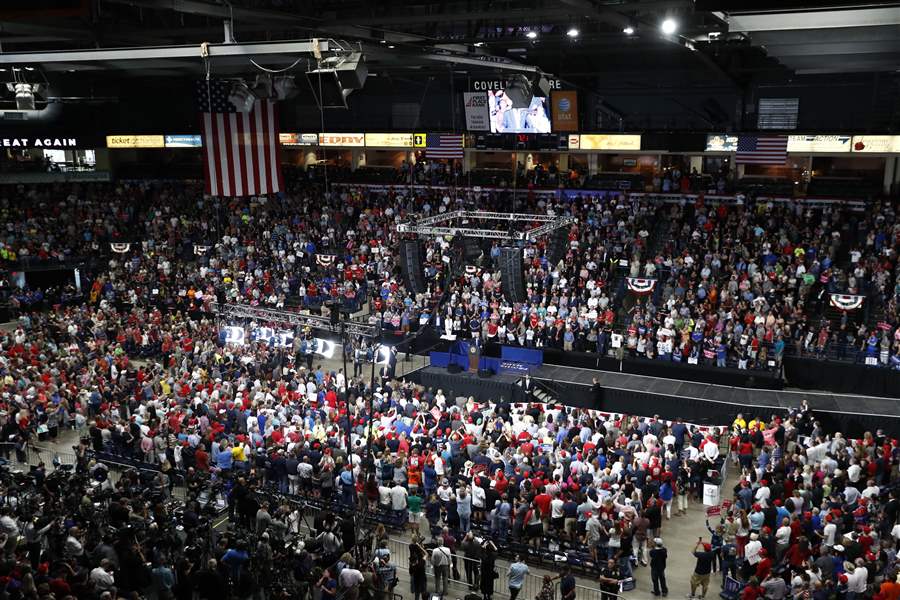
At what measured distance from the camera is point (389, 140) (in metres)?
34.4

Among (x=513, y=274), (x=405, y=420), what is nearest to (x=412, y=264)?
(x=513, y=274)

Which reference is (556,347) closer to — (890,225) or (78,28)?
(890,225)

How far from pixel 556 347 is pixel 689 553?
32.3 feet

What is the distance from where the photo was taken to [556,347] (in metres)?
23.5

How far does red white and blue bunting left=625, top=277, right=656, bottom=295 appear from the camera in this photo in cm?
2414

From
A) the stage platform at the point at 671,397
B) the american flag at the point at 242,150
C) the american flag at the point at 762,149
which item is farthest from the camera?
the american flag at the point at 762,149

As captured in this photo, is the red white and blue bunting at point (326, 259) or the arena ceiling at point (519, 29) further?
the red white and blue bunting at point (326, 259)

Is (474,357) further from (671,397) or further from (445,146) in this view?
(445,146)

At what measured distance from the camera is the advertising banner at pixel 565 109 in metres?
29.0

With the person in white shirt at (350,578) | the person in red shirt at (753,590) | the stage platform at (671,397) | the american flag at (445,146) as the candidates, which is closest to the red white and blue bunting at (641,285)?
the stage platform at (671,397)

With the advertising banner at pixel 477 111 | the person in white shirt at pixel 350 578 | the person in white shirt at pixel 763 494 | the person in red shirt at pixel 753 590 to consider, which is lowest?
the person in red shirt at pixel 753 590

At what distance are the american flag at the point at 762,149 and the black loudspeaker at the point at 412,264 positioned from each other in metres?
11.3

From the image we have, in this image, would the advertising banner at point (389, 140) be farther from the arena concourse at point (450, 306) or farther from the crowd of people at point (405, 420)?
the crowd of people at point (405, 420)

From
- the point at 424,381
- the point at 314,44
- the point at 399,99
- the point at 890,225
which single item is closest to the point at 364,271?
the point at 424,381
